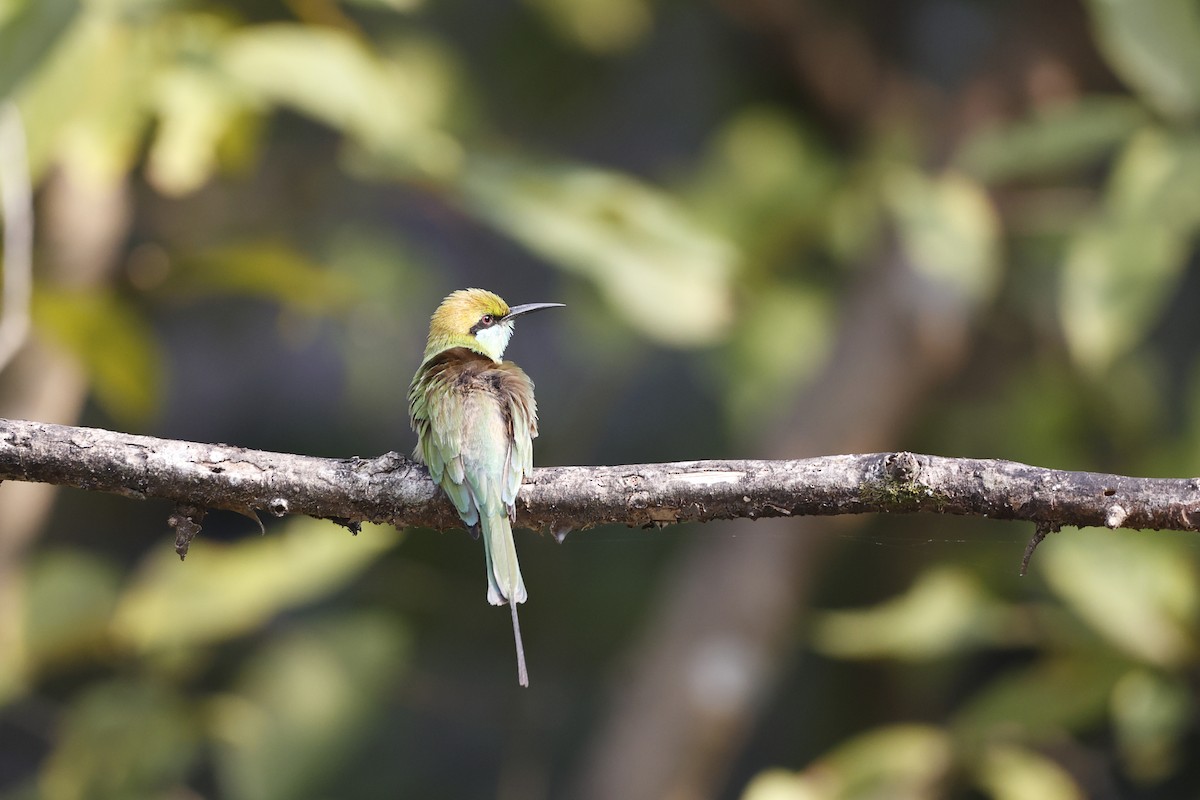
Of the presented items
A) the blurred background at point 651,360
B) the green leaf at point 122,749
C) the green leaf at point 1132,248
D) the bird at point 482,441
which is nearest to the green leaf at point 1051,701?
the blurred background at point 651,360

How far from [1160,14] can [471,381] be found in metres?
1.74

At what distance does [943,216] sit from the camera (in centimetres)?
297

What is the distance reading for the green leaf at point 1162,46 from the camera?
2613 mm

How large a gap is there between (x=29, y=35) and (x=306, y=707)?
61.6 inches

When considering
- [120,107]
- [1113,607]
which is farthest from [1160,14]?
[120,107]

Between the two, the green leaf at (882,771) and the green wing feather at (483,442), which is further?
the green leaf at (882,771)

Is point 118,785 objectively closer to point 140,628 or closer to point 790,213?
point 140,628

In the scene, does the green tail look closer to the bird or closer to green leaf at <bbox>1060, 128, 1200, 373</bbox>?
the bird

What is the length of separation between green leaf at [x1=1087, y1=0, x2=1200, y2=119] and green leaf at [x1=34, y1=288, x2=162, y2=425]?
7.04 feet

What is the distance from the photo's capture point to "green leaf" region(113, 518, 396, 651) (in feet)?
8.82

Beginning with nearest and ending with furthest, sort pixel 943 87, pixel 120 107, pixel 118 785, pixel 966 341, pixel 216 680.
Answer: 1. pixel 120 107
2. pixel 118 785
3. pixel 966 341
4. pixel 216 680
5. pixel 943 87

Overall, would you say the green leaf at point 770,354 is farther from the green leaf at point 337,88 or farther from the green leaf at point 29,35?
the green leaf at point 29,35

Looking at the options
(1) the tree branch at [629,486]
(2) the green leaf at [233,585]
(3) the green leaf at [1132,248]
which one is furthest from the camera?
(2) the green leaf at [233,585]

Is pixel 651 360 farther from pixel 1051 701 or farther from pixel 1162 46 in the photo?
pixel 1162 46
